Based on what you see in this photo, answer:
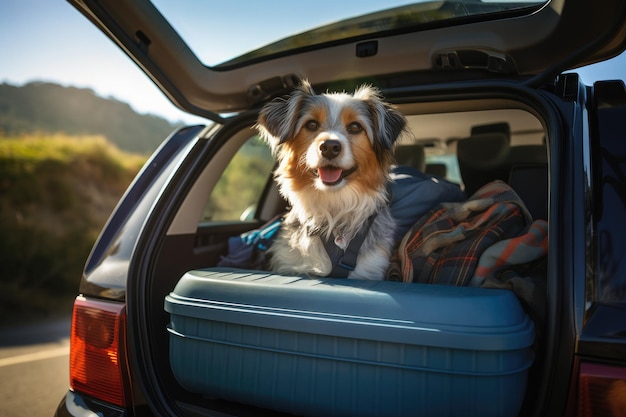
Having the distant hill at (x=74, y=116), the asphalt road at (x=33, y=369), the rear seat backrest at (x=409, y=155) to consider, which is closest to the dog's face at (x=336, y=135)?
the rear seat backrest at (x=409, y=155)

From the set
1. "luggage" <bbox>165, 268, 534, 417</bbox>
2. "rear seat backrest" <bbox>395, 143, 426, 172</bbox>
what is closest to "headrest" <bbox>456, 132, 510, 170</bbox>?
"rear seat backrest" <bbox>395, 143, 426, 172</bbox>

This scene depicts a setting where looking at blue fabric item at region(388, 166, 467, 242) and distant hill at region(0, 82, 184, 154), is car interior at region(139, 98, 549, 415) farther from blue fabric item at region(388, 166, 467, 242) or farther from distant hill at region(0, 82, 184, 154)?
distant hill at region(0, 82, 184, 154)

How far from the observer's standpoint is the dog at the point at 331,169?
250cm

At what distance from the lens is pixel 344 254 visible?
235cm

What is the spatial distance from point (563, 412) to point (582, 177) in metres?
0.78

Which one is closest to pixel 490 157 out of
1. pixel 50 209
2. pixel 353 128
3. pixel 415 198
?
pixel 415 198

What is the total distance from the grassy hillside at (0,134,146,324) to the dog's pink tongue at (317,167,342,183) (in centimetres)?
640

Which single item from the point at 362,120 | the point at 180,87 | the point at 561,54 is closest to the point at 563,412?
the point at 561,54

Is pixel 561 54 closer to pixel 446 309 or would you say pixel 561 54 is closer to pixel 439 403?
pixel 446 309

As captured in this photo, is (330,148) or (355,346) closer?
(355,346)

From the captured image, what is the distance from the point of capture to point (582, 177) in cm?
153

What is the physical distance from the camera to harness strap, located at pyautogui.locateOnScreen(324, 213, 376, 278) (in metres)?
2.30

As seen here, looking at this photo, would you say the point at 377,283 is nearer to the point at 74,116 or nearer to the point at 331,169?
the point at 331,169

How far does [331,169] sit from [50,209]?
10.2m
